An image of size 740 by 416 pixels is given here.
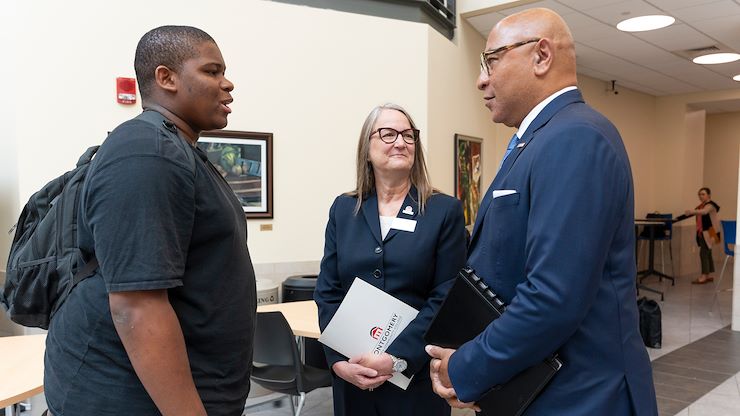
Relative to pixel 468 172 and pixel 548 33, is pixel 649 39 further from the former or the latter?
pixel 548 33

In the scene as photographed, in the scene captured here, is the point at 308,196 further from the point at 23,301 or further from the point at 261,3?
the point at 23,301

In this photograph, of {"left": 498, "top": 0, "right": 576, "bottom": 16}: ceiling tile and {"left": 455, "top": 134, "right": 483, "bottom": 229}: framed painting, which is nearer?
{"left": 498, "top": 0, "right": 576, "bottom": 16}: ceiling tile

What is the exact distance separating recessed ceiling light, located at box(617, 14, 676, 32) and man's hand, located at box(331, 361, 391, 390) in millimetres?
5522

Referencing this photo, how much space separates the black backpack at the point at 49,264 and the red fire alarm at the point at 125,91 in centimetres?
335

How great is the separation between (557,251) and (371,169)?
3.82ft

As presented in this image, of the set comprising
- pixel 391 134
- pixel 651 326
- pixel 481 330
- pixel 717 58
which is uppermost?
pixel 717 58

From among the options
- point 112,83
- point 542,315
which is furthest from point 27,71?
point 542,315

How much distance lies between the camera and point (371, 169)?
2080 millimetres

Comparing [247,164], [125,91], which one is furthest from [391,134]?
[125,91]

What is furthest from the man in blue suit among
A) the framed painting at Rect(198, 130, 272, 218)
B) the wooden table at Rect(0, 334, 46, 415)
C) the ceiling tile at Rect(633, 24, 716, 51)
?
the ceiling tile at Rect(633, 24, 716, 51)

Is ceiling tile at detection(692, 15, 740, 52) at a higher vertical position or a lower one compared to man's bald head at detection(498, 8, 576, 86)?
higher

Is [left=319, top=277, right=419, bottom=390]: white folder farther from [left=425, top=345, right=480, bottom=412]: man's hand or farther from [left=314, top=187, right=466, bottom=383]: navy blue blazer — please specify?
[left=425, top=345, right=480, bottom=412]: man's hand

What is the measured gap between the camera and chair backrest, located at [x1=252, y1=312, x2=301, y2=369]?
2842 millimetres

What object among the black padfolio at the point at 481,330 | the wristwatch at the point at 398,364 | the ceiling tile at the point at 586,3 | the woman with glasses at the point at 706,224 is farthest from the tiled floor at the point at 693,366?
the ceiling tile at the point at 586,3
